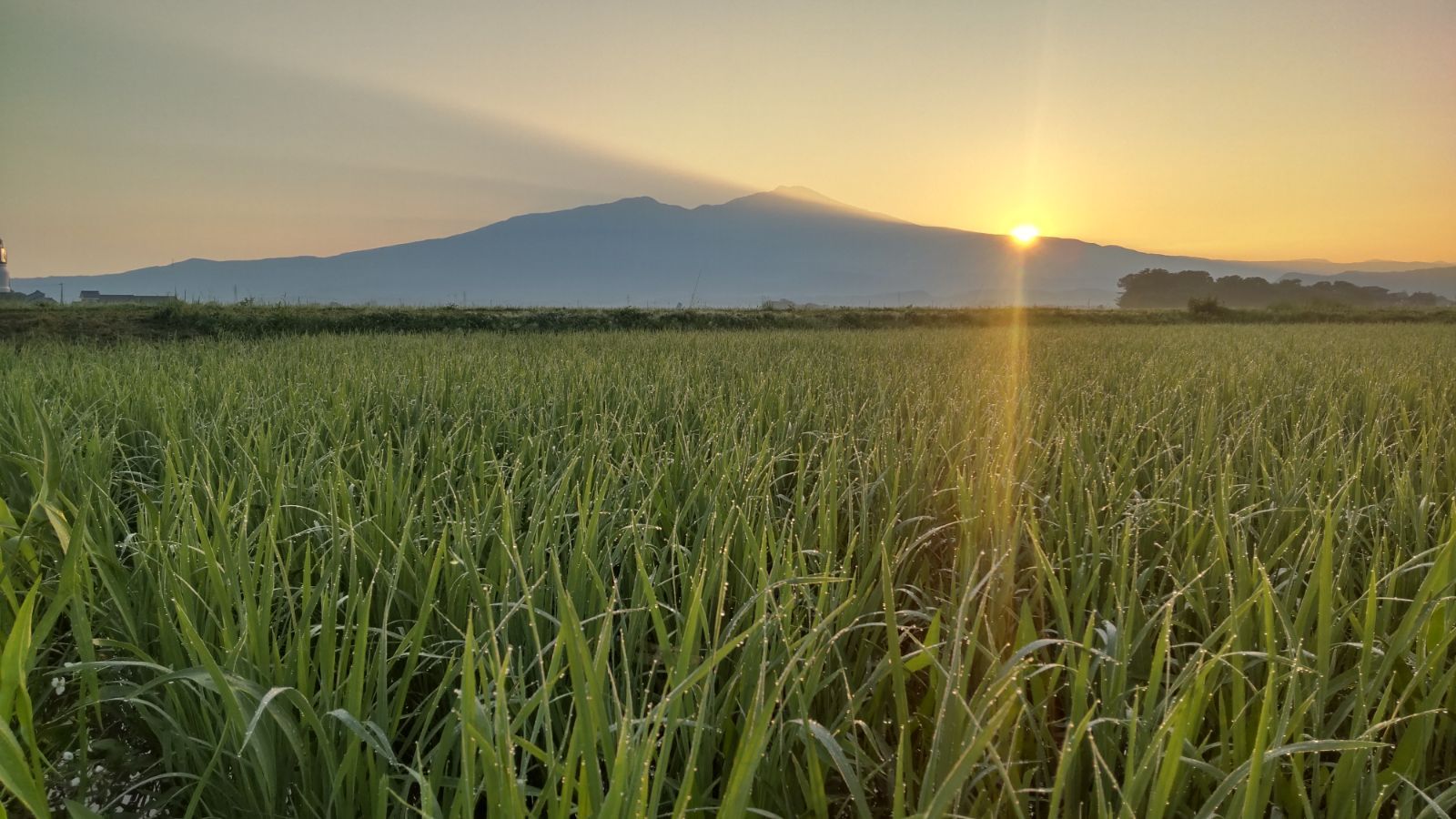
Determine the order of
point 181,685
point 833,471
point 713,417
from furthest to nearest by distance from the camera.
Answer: point 713,417 → point 833,471 → point 181,685

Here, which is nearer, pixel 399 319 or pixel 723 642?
pixel 723 642

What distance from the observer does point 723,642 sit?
112 cm

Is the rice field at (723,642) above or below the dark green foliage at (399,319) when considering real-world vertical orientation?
below

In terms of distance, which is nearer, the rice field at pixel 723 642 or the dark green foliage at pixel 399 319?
the rice field at pixel 723 642

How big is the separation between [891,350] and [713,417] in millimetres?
5087

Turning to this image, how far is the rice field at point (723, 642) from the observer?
685 millimetres

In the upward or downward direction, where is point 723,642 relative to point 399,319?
downward

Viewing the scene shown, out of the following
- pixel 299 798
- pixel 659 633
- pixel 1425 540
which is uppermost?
pixel 659 633

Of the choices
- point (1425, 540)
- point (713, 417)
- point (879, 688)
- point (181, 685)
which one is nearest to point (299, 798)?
point (181, 685)

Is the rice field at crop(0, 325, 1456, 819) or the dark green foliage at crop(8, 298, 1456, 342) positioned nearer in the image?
the rice field at crop(0, 325, 1456, 819)

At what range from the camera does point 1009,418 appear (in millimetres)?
2654

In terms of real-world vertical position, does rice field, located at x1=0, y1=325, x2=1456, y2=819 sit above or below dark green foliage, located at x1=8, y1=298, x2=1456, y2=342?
below

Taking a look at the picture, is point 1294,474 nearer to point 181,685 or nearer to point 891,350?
point 181,685

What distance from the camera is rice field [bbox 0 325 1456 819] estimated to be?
2.25 feet
